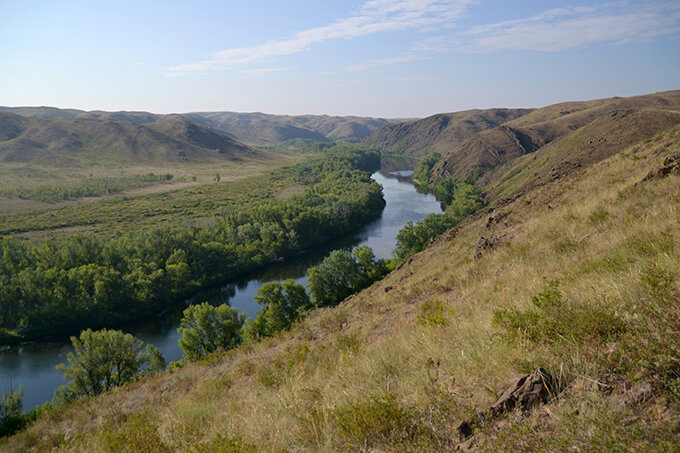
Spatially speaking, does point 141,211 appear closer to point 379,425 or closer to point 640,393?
point 379,425

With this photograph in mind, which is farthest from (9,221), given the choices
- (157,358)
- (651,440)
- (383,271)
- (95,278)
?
(651,440)

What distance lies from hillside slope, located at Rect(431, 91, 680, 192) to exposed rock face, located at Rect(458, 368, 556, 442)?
149 feet

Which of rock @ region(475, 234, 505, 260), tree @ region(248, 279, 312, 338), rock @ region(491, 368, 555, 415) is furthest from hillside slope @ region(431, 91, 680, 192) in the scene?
rock @ region(491, 368, 555, 415)

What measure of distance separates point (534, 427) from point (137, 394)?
12.6 meters

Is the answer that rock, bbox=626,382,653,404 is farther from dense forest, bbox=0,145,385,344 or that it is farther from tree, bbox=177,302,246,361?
dense forest, bbox=0,145,385,344

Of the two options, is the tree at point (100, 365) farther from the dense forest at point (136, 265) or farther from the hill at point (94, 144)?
the hill at point (94, 144)

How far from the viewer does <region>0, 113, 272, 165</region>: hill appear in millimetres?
143375

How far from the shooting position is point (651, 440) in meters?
2.25

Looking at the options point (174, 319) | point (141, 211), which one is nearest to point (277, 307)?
point (174, 319)

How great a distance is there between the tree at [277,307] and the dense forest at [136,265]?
1568 cm

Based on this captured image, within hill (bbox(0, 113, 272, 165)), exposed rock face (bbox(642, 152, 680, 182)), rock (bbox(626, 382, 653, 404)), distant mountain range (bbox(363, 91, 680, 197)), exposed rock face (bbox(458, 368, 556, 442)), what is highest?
hill (bbox(0, 113, 272, 165))

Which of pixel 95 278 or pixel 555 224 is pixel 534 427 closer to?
pixel 555 224

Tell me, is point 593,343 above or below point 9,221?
above

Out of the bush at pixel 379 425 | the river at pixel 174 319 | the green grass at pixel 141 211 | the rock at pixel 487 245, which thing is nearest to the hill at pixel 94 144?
the green grass at pixel 141 211
